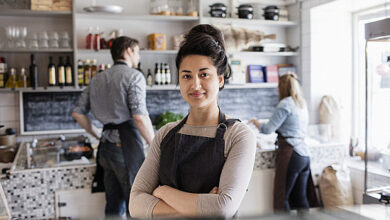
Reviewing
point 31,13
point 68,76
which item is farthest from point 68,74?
point 31,13

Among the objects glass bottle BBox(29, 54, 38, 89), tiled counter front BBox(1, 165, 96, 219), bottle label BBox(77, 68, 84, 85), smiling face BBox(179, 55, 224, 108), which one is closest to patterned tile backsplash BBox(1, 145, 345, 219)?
tiled counter front BBox(1, 165, 96, 219)

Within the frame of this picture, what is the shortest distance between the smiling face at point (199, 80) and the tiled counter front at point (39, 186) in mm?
1927

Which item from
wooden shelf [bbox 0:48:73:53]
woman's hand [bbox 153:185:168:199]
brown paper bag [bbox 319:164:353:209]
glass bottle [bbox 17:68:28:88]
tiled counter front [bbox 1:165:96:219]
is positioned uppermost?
wooden shelf [bbox 0:48:73:53]

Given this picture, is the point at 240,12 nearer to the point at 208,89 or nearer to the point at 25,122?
the point at 25,122

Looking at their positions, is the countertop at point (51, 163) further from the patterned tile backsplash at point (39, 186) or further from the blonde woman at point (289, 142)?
the blonde woman at point (289, 142)

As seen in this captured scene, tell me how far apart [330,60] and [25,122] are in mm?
3595

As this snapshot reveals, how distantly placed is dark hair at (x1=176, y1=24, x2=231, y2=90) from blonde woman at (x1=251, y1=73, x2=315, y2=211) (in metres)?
2.17

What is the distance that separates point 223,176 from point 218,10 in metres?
3.48

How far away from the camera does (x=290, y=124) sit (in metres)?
3.72

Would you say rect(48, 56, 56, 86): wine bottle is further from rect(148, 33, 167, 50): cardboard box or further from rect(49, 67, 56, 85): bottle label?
rect(148, 33, 167, 50): cardboard box

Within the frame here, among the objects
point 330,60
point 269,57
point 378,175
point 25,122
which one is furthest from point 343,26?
point 25,122

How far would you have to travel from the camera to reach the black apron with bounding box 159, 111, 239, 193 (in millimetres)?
1496

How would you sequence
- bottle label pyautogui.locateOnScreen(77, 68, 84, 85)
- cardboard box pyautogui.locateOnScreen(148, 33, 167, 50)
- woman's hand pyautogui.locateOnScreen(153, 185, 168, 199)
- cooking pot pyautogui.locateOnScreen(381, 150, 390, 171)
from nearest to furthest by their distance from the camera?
woman's hand pyautogui.locateOnScreen(153, 185, 168, 199) < cooking pot pyautogui.locateOnScreen(381, 150, 390, 171) < bottle label pyautogui.locateOnScreen(77, 68, 84, 85) < cardboard box pyautogui.locateOnScreen(148, 33, 167, 50)

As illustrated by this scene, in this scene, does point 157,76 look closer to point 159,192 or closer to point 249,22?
point 249,22
